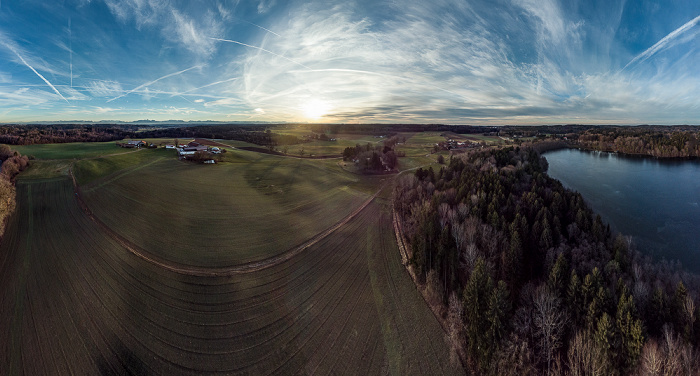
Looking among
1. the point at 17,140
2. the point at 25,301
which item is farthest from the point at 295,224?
the point at 17,140

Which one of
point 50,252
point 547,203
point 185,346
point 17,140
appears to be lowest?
point 185,346

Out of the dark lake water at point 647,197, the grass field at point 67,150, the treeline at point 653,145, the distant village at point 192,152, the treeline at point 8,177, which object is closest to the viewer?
the treeline at point 8,177

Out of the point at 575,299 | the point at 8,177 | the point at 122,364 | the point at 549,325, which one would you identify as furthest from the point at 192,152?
the point at 575,299

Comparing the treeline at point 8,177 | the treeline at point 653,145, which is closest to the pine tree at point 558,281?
the treeline at point 8,177

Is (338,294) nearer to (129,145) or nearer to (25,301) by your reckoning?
(25,301)

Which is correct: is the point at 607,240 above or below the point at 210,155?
below

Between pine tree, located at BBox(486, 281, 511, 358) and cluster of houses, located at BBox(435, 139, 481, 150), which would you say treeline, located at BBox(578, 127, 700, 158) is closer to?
cluster of houses, located at BBox(435, 139, 481, 150)

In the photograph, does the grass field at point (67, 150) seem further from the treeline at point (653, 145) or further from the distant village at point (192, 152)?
the treeline at point (653, 145)

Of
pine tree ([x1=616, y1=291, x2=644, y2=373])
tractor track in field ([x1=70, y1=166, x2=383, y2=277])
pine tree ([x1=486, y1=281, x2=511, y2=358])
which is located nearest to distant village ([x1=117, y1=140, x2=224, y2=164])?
tractor track in field ([x1=70, y1=166, x2=383, y2=277])
